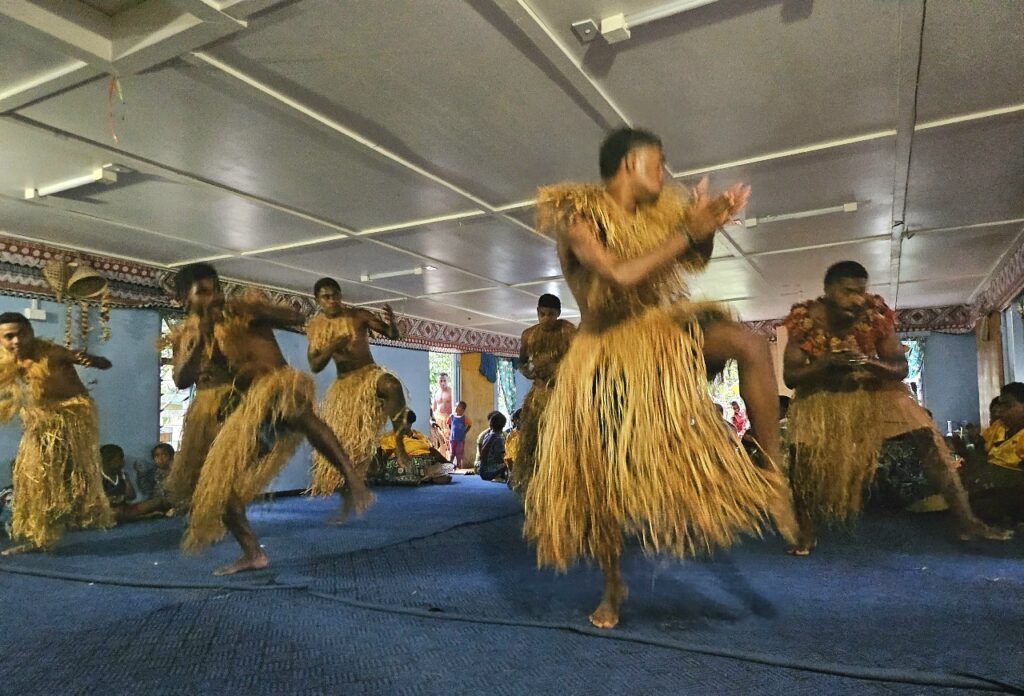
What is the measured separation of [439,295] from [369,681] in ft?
19.0

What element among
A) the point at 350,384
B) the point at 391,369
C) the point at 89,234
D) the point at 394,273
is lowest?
the point at 350,384

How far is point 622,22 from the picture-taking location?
7.03ft

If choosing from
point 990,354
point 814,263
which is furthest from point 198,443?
point 990,354

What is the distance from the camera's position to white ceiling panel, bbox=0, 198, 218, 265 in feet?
13.6

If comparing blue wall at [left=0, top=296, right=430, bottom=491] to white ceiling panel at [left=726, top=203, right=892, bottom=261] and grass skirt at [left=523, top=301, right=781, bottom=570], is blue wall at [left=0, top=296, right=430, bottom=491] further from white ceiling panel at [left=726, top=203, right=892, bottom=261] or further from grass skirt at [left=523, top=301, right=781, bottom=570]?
grass skirt at [left=523, top=301, right=781, bottom=570]

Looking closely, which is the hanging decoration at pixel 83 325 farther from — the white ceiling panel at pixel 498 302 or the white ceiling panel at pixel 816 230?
A: the white ceiling panel at pixel 816 230

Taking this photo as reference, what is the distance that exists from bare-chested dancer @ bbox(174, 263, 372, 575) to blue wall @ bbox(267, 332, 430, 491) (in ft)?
11.7

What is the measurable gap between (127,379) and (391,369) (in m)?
2.48

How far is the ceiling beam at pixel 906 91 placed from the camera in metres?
2.14

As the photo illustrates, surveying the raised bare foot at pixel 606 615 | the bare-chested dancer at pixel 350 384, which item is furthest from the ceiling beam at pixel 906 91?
the bare-chested dancer at pixel 350 384

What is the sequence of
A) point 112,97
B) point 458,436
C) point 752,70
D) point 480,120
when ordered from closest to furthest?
point 752,70 < point 112,97 < point 480,120 < point 458,436

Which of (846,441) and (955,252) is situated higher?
(955,252)

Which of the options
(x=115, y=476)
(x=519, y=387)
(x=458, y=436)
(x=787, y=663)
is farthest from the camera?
(x=519, y=387)

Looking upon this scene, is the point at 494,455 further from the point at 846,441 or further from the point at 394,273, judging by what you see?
the point at 846,441
